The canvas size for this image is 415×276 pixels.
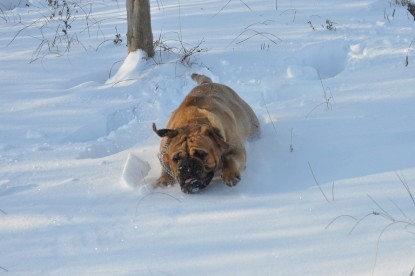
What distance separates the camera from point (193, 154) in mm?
3543

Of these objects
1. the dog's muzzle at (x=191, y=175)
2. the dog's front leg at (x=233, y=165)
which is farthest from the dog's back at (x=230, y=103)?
the dog's muzzle at (x=191, y=175)

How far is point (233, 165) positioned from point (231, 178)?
100 millimetres

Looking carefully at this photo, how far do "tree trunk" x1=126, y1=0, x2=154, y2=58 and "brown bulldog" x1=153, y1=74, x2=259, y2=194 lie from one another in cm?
192

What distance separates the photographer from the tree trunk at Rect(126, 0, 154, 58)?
5984 mm

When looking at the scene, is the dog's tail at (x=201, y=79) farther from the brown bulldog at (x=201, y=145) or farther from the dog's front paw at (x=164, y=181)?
the dog's front paw at (x=164, y=181)

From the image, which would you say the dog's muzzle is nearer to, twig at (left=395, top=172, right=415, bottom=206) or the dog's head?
the dog's head

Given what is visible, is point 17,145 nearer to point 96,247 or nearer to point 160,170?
point 160,170

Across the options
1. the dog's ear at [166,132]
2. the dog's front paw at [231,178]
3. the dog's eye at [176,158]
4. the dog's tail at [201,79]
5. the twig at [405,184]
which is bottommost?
the dog's front paw at [231,178]

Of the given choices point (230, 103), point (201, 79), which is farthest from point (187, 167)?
point (201, 79)

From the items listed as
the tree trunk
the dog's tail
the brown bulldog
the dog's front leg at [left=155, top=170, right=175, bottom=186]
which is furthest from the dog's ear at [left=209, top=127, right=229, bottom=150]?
the tree trunk

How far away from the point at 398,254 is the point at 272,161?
149 cm

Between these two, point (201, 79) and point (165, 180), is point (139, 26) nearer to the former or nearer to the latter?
point (201, 79)

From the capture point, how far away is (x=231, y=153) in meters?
3.84

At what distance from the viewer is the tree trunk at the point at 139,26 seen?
19.6 feet
